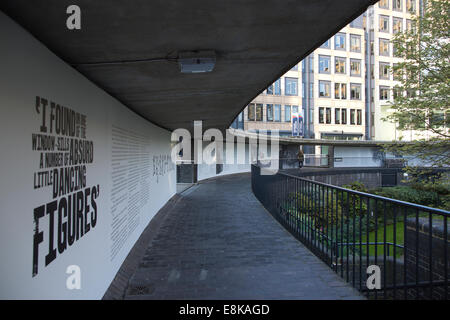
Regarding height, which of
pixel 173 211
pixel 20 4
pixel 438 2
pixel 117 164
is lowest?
pixel 173 211

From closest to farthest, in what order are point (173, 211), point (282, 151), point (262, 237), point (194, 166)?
point (262, 237) < point (173, 211) < point (194, 166) < point (282, 151)

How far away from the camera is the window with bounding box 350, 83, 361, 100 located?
159 feet

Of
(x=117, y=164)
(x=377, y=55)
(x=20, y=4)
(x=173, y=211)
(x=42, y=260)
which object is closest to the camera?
(x=20, y=4)

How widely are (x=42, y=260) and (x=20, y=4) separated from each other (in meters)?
1.91

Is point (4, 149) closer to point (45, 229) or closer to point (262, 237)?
point (45, 229)

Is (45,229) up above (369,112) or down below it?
below

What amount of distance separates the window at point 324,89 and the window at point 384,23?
13.4 metres

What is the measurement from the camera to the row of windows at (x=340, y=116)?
1831 inches

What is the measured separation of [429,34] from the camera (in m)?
13.8

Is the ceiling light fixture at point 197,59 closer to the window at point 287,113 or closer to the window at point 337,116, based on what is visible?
the window at point 287,113

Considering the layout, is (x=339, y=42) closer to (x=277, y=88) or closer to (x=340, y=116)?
(x=340, y=116)

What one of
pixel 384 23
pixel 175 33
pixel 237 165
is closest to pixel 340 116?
pixel 384 23

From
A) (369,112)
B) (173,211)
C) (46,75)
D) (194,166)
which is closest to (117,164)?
(46,75)

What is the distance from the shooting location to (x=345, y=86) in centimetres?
4812
